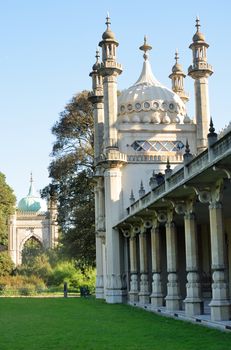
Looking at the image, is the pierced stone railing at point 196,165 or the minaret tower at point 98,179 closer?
the pierced stone railing at point 196,165

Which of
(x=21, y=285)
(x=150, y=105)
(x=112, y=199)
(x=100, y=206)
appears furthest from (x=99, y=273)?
(x=21, y=285)

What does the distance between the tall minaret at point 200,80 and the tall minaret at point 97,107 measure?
7055mm

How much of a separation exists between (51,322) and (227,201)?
6.97m

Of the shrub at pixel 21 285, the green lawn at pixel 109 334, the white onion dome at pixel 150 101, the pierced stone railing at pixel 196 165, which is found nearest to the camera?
the green lawn at pixel 109 334

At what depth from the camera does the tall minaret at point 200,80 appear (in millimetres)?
33281

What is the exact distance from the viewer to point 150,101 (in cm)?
3444

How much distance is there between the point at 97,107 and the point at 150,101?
228 inches

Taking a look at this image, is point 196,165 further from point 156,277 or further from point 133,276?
point 133,276

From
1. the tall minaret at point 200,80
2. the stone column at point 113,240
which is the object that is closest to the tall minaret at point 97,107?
the stone column at point 113,240

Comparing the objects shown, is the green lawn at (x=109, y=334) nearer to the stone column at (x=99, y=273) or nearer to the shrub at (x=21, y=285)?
the stone column at (x=99, y=273)

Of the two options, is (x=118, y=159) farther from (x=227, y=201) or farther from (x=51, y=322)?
(x=51, y=322)

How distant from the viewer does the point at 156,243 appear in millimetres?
24094

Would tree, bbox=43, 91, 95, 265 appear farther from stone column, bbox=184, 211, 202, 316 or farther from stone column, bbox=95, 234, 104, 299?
stone column, bbox=184, 211, 202, 316

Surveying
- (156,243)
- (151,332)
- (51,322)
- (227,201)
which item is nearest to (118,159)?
(156,243)
